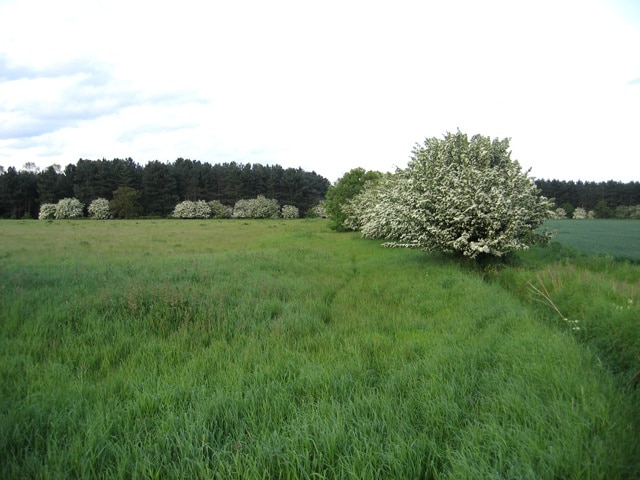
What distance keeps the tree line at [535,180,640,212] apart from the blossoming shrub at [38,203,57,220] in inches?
4191

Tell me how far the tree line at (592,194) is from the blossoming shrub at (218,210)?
7454 centimetres

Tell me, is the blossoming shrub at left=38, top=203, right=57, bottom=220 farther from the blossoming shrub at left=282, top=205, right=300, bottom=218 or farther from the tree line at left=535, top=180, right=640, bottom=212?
the tree line at left=535, top=180, right=640, bottom=212

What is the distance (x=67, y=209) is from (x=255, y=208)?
125 feet

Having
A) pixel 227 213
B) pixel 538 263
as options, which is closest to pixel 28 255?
pixel 538 263

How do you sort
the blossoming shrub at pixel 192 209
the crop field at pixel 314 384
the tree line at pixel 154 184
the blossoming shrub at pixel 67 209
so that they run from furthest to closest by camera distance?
the blossoming shrub at pixel 192 209 → the tree line at pixel 154 184 → the blossoming shrub at pixel 67 209 → the crop field at pixel 314 384

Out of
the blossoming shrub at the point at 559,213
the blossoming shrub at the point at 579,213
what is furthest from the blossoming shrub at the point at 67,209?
the blossoming shrub at the point at 579,213

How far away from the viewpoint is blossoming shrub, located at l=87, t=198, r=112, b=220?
72.2 meters

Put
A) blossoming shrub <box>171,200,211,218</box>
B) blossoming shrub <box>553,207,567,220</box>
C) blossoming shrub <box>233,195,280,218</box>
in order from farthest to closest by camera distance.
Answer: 1. blossoming shrub <box>233,195,280,218</box>
2. blossoming shrub <box>171,200,211,218</box>
3. blossoming shrub <box>553,207,567,220</box>

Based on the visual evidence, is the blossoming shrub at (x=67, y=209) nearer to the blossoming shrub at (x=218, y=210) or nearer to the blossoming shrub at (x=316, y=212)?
the blossoming shrub at (x=218, y=210)

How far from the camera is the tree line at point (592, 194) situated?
3206 inches

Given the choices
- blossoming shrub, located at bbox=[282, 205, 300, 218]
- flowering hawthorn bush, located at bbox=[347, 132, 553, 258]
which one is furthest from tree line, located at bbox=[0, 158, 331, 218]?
flowering hawthorn bush, located at bbox=[347, 132, 553, 258]

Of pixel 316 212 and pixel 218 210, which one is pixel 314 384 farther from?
pixel 316 212

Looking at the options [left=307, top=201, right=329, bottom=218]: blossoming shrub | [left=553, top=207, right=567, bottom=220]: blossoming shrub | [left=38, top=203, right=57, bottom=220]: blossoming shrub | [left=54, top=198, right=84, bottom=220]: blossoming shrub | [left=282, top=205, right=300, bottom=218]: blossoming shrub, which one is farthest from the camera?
[left=307, top=201, right=329, bottom=218]: blossoming shrub

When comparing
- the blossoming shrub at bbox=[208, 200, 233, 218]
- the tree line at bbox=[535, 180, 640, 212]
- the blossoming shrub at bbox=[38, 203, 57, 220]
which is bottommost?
the blossoming shrub at bbox=[38, 203, 57, 220]
